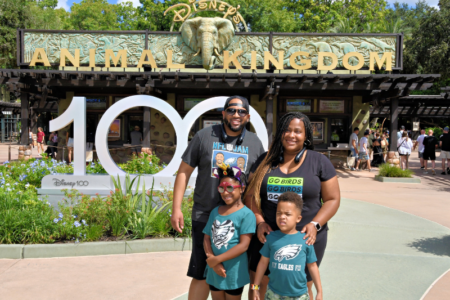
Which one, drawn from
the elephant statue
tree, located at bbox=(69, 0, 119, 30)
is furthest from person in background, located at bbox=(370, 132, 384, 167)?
tree, located at bbox=(69, 0, 119, 30)

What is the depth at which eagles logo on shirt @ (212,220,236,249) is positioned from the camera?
8.79 feet

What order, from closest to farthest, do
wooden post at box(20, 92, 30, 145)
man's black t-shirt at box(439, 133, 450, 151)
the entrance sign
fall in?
the entrance sign
man's black t-shirt at box(439, 133, 450, 151)
wooden post at box(20, 92, 30, 145)

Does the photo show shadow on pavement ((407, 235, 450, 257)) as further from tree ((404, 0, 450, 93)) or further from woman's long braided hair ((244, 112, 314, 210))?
tree ((404, 0, 450, 93))

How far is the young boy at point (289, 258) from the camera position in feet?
8.14

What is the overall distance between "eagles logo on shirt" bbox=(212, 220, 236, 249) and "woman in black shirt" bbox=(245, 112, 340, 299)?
191 mm

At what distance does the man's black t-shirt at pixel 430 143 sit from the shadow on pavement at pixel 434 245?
9136 mm

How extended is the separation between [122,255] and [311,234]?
10.0 ft

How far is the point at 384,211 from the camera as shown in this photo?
7367mm

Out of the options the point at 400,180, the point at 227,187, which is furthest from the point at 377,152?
the point at 227,187

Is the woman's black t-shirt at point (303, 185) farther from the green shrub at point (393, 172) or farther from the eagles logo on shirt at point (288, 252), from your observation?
the green shrub at point (393, 172)

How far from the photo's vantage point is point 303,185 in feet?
8.60

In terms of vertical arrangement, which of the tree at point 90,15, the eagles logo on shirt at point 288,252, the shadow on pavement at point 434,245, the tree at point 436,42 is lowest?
the shadow on pavement at point 434,245

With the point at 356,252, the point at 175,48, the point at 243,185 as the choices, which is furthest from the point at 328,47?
the point at 243,185

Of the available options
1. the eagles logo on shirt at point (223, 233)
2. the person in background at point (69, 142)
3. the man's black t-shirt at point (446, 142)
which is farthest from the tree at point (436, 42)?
the eagles logo on shirt at point (223, 233)
